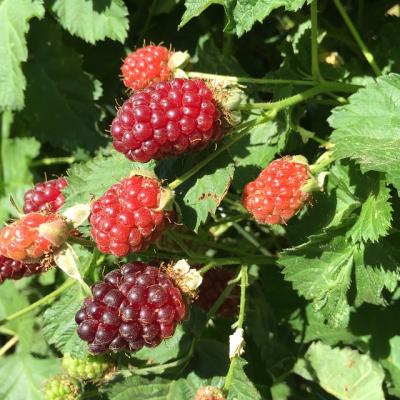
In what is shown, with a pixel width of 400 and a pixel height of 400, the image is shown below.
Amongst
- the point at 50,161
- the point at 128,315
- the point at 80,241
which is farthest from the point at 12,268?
the point at 50,161

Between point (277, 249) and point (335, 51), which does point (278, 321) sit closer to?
point (277, 249)

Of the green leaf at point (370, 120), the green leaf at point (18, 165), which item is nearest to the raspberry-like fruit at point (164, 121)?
the green leaf at point (370, 120)

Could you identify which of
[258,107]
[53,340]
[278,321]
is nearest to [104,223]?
[258,107]

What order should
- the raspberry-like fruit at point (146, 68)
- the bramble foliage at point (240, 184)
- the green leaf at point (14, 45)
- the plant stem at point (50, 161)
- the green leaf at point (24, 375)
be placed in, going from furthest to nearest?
the plant stem at point (50, 161) → the green leaf at point (24, 375) → the green leaf at point (14, 45) → the raspberry-like fruit at point (146, 68) → the bramble foliage at point (240, 184)

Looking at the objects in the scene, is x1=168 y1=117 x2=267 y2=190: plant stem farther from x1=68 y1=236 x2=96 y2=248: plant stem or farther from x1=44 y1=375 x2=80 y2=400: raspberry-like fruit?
x1=44 y1=375 x2=80 y2=400: raspberry-like fruit

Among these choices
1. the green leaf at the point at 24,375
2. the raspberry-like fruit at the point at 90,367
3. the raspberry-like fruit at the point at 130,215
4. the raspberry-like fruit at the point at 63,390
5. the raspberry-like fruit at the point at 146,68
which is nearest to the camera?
the raspberry-like fruit at the point at 130,215

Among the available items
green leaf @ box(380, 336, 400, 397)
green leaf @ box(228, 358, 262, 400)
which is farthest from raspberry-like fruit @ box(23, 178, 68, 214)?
green leaf @ box(380, 336, 400, 397)

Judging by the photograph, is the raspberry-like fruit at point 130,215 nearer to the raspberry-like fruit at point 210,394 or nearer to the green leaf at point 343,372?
the raspberry-like fruit at point 210,394

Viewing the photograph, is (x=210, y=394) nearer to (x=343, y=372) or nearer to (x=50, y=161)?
(x=343, y=372)
